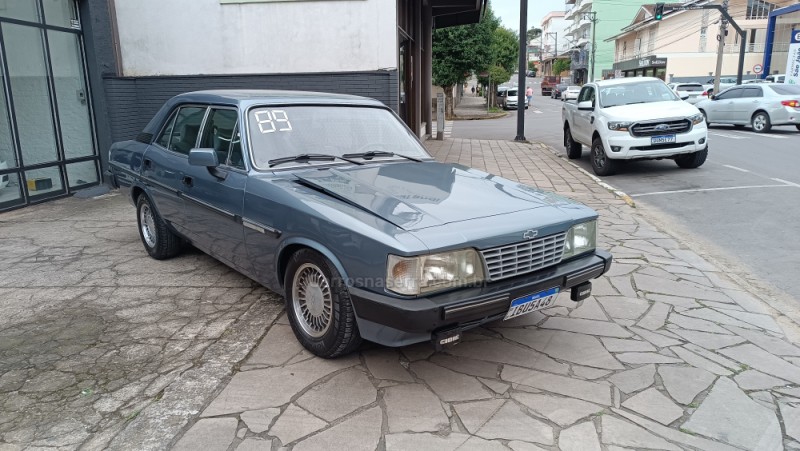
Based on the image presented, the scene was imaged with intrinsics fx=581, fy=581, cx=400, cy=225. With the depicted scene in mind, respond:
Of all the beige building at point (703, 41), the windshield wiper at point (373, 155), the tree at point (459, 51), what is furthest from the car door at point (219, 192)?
the beige building at point (703, 41)

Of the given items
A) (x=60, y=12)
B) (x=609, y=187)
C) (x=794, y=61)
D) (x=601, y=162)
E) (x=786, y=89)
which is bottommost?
(x=609, y=187)

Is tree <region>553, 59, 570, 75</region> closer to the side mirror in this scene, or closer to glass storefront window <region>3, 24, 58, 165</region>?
glass storefront window <region>3, 24, 58, 165</region>

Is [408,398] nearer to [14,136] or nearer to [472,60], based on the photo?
[14,136]

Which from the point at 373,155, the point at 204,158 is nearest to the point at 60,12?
the point at 204,158

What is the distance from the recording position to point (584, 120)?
11672 millimetres

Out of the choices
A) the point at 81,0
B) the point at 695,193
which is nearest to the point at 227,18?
the point at 81,0

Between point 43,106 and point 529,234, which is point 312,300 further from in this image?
point 43,106

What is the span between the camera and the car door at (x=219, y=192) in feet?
A: 13.0

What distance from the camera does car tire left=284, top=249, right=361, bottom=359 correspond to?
317cm

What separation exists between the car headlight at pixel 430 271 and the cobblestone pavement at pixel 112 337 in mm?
1252

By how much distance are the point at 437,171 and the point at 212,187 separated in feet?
5.32

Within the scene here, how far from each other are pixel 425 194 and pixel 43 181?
298 inches

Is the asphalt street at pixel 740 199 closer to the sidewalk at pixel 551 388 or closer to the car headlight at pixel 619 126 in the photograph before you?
the car headlight at pixel 619 126

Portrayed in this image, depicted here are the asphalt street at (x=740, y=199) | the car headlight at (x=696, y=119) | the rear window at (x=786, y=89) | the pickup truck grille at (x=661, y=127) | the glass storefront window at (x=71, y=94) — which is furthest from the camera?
the rear window at (x=786, y=89)
